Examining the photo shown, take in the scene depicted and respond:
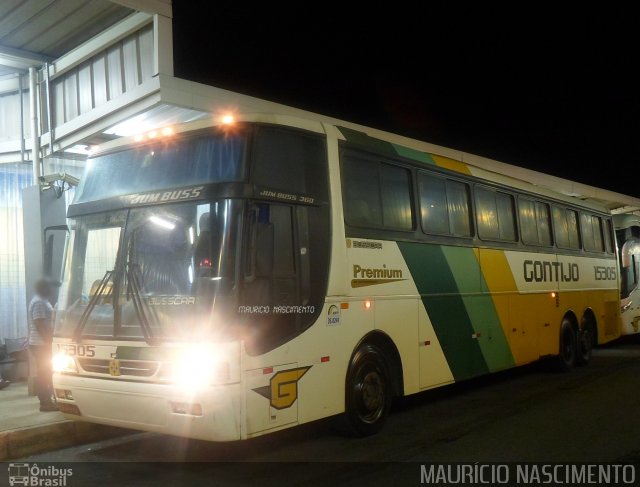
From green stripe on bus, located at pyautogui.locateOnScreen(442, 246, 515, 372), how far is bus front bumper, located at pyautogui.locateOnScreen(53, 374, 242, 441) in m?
4.32

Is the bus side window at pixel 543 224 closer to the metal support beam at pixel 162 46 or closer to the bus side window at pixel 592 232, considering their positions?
the bus side window at pixel 592 232

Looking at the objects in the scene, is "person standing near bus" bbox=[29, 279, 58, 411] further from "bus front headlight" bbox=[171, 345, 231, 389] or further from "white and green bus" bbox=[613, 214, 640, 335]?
"white and green bus" bbox=[613, 214, 640, 335]

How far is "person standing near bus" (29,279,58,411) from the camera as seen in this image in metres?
8.23

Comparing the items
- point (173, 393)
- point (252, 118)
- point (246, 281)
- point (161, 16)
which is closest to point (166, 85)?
point (161, 16)

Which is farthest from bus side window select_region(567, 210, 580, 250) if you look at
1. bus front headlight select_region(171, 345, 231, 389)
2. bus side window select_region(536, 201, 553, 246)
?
bus front headlight select_region(171, 345, 231, 389)

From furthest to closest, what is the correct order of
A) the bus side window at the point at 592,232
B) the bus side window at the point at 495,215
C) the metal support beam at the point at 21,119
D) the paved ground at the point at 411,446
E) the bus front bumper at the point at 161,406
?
the bus side window at the point at 592,232 → the metal support beam at the point at 21,119 → the bus side window at the point at 495,215 → the paved ground at the point at 411,446 → the bus front bumper at the point at 161,406

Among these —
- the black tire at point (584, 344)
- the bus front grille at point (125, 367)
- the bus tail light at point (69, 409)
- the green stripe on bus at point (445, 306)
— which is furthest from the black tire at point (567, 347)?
the bus tail light at point (69, 409)

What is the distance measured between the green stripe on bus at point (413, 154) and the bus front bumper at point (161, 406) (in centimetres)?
407

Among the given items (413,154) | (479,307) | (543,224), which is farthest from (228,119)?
(543,224)

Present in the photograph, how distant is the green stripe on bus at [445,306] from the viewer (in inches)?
332

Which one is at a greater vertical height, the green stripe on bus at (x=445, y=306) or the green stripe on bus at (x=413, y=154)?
the green stripe on bus at (x=413, y=154)

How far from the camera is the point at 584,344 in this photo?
13211mm

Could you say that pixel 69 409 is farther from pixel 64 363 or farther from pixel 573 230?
pixel 573 230

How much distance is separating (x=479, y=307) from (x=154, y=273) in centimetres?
532
